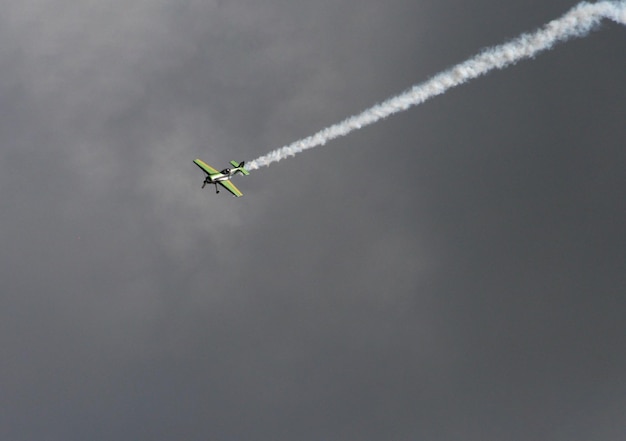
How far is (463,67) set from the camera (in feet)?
249

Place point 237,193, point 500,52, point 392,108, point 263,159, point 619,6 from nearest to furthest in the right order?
point 619,6, point 500,52, point 392,108, point 263,159, point 237,193

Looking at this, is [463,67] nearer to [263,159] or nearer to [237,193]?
[263,159]

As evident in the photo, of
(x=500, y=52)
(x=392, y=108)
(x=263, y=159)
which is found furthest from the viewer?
(x=263, y=159)

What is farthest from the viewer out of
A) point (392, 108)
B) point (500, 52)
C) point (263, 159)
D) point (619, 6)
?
point (263, 159)

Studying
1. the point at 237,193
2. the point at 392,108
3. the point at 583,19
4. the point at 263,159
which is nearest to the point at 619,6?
the point at 583,19

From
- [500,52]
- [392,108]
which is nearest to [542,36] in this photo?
[500,52]

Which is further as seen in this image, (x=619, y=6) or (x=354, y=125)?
(x=354, y=125)

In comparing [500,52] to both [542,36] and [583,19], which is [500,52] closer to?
[542,36]

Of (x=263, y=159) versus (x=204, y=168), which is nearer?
(x=263, y=159)

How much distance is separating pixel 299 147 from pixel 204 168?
23.1 meters

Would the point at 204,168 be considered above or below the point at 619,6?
above

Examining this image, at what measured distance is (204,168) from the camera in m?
103

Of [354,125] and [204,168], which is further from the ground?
[204,168]

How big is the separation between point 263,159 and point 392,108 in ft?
61.2
